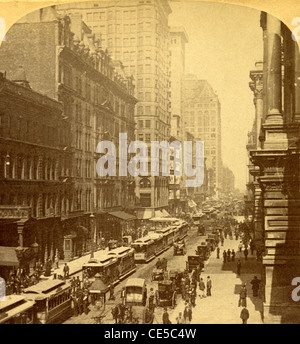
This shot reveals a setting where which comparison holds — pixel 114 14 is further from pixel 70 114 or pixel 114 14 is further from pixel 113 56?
pixel 70 114

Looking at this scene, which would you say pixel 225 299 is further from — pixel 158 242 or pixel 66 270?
pixel 158 242

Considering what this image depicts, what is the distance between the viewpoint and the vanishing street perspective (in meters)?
19.9

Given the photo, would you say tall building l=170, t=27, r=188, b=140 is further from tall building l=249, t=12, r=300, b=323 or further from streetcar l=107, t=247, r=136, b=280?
streetcar l=107, t=247, r=136, b=280

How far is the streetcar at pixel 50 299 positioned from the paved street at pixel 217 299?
71 cm

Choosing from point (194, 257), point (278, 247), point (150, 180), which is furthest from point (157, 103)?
point (278, 247)

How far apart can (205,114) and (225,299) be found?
32.8 ft

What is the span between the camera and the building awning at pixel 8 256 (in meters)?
24.8

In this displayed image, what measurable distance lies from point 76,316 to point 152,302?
353 cm

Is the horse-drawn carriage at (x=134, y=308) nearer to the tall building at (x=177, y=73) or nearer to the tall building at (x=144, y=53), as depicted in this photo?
the tall building at (x=144, y=53)

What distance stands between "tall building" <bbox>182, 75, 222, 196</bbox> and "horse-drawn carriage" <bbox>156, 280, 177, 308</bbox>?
252 inches

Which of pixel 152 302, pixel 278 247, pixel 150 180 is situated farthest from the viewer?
pixel 150 180

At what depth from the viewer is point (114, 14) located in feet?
71.0

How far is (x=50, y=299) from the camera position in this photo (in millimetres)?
19922

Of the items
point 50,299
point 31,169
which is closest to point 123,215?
point 31,169
